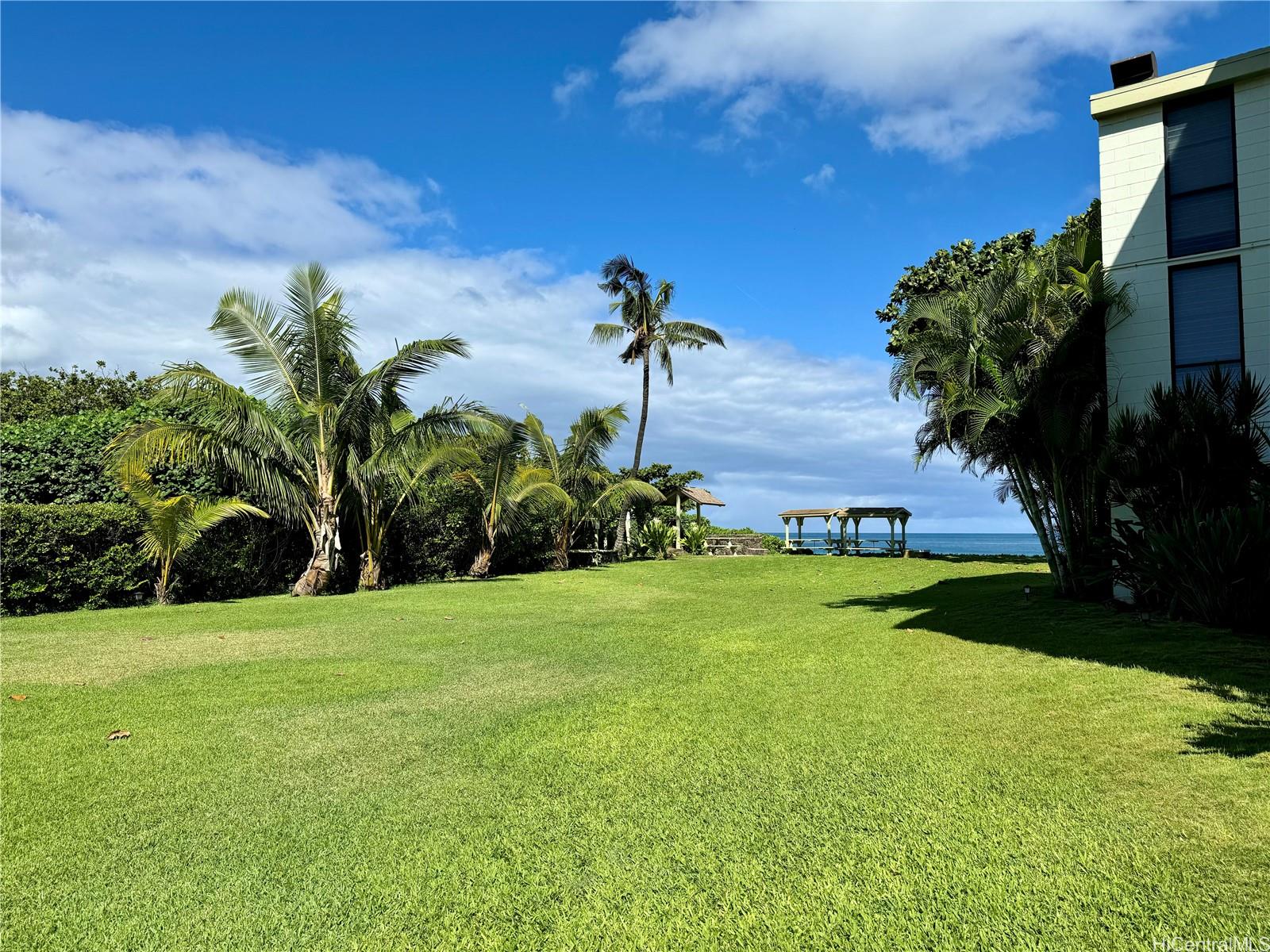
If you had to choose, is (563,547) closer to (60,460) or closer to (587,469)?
(587,469)

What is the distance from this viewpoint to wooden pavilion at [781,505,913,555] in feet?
83.2

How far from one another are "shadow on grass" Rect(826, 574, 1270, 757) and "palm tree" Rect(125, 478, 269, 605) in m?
10.6

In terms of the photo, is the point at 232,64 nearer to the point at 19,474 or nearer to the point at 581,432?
the point at 19,474

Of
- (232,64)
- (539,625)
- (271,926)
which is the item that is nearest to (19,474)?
(232,64)

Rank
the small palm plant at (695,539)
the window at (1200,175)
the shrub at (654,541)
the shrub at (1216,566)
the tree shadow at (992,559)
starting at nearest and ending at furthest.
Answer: the shrub at (1216,566), the window at (1200,175), the tree shadow at (992,559), the shrub at (654,541), the small palm plant at (695,539)

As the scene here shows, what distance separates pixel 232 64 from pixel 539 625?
867 cm

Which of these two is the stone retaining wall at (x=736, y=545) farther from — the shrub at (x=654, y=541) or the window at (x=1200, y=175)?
the window at (x=1200, y=175)

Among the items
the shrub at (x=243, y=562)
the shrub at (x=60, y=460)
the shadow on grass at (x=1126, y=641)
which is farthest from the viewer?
the shrub at (x=243, y=562)

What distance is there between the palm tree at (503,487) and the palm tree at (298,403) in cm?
368

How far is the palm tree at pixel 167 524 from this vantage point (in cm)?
1114

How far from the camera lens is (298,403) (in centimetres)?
1395

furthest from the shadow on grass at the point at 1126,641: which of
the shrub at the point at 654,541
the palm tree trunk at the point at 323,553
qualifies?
the shrub at the point at 654,541

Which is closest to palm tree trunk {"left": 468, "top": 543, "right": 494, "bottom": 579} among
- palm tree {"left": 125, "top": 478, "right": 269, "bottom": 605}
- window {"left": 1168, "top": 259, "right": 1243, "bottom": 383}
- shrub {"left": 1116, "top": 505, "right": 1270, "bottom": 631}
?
palm tree {"left": 125, "top": 478, "right": 269, "bottom": 605}

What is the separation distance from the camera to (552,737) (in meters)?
4.61
